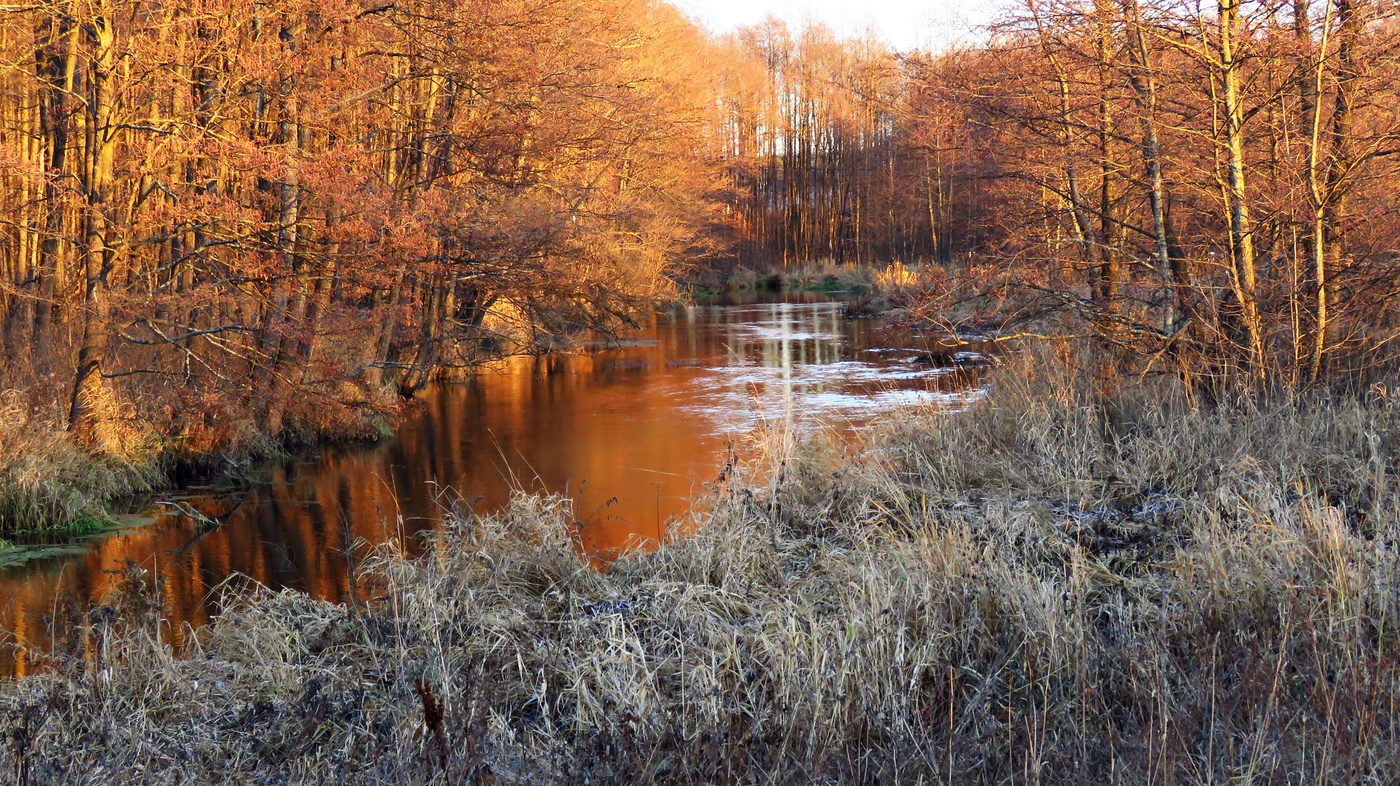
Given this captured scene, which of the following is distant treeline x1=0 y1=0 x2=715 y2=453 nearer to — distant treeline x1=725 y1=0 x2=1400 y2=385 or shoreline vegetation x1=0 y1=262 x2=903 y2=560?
shoreline vegetation x1=0 y1=262 x2=903 y2=560

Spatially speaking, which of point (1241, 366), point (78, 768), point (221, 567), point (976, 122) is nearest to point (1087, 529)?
point (1241, 366)

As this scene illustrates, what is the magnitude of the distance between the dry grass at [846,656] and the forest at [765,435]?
0.03 m

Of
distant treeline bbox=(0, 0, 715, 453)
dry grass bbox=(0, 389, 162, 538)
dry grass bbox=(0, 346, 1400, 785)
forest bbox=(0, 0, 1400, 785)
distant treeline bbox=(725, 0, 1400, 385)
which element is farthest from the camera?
distant treeline bbox=(0, 0, 715, 453)

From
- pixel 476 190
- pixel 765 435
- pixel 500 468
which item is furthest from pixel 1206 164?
pixel 476 190

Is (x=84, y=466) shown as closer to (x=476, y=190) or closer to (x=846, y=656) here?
(x=476, y=190)

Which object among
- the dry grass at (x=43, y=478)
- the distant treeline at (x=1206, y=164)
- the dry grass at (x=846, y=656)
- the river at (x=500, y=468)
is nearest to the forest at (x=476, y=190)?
the distant treeline at (x=1206, y=164)

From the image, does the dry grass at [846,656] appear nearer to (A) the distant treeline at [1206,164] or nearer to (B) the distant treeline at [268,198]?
(A) the distant treeline at [1206,164]

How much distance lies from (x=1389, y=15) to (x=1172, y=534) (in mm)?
4652

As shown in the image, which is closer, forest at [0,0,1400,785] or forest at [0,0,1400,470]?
forest at [0,0,1400,785]

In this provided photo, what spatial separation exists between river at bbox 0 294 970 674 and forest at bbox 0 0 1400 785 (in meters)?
0.67

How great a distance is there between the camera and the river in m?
7.93

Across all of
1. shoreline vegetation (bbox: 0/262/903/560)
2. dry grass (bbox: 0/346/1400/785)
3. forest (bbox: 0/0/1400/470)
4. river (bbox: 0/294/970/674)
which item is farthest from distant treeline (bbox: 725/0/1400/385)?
shoreline vegetation (bbox: 0/262/903/560)

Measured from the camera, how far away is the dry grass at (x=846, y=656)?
361 cm

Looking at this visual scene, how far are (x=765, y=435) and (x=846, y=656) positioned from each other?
4.37 meters
